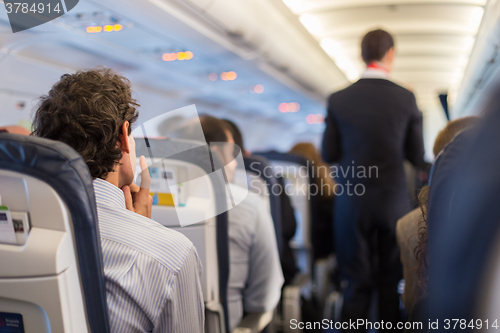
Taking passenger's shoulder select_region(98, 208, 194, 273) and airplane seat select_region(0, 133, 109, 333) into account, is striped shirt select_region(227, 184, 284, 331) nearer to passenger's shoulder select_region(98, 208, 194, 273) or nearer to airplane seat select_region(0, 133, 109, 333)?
passenger's shoulder select_region(98, 208, 194, 273)

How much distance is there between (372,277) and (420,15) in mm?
2868

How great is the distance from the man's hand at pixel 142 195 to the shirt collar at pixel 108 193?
0.11 meters

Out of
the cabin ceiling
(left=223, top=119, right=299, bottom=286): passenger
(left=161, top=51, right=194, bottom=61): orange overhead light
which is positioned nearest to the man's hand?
(left=223, top=119, right=299, bottom=286): passenger

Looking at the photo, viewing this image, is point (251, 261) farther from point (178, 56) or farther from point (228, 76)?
point (228, 76)

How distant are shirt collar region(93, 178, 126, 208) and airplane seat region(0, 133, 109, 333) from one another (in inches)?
9.0

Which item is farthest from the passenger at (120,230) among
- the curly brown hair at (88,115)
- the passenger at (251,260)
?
the passenger at (251,260)

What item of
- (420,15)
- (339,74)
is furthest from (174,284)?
(339,74)

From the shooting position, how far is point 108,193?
1.09 meters

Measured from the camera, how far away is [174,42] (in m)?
3.38

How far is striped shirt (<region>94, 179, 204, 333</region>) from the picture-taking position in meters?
1.00

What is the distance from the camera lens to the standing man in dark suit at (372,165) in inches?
94.8

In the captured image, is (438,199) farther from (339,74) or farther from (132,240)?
(339,74)

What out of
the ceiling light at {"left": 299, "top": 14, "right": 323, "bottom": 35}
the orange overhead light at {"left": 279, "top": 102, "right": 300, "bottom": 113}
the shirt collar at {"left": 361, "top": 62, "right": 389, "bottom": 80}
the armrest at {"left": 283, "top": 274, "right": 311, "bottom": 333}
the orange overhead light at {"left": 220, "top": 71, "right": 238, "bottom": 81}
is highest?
the ceiling light at {"left": 299, "top": 14, "right": 323, "bottom": 35}

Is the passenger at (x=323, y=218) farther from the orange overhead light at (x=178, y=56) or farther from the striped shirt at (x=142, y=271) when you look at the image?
the striped shirt at (x=142, y=271)
